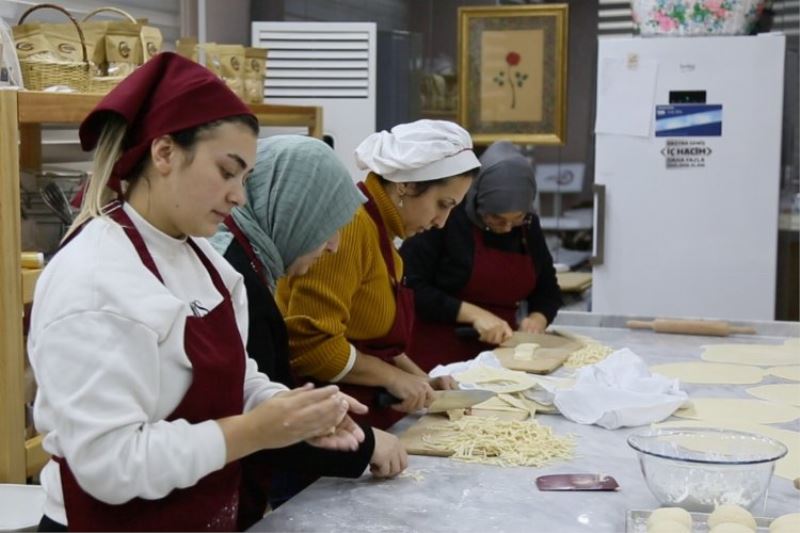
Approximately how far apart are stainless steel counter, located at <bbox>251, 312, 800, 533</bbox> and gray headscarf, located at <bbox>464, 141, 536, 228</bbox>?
1239 millimetres

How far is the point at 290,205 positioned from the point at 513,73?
124 inches

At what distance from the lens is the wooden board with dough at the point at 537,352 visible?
267 cm

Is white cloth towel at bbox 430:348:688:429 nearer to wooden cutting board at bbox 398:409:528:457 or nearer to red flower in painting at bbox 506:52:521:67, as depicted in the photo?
wooden cutting board at bbox 398:409:528:457

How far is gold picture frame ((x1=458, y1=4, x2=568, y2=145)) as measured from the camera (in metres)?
4.74

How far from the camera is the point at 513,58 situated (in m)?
4.77

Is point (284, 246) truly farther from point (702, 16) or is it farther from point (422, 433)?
point (702, 16)

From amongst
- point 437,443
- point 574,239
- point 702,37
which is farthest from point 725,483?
point 574,239

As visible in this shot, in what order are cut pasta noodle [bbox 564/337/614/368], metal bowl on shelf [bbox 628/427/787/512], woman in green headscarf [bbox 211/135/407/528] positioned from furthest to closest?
1. cut pasta noodle [bbox 564/337/614/368]
2. woman in green headscarf [bbox 211/135/407/528]
3. metal bowl on shelf [bbox 628/427/787/512]

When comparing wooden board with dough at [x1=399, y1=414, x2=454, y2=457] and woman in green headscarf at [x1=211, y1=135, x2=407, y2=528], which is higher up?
woman in green headscarf at [x1=211, y1=135, x2=407, y2=528]

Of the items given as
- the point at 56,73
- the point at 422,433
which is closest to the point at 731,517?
the point at 422,433

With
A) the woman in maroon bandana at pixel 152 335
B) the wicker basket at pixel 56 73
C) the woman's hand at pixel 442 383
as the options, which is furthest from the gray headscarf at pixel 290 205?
the wicker basket at pixel 56 73

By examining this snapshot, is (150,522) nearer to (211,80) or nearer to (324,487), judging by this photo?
(324,487)

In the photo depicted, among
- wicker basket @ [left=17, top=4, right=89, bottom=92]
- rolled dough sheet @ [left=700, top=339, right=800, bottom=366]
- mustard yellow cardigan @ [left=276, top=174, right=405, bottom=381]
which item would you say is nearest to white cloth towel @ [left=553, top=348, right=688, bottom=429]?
mustard yellow cardigan @ [left=276, top=174, right=405, bottom=381]

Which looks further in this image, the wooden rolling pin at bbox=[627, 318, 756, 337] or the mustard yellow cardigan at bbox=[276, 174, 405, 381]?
the wooden rolling pin at bbox=[627, 318, 756, 337]
